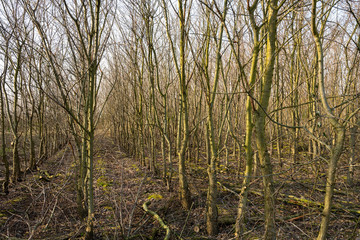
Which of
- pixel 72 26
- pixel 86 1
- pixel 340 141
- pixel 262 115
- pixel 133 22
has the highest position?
pixel 133 22

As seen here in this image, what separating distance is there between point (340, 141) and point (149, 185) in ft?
14.9

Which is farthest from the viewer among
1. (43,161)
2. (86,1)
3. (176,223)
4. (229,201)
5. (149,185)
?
(43,161)

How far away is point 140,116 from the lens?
6500mm

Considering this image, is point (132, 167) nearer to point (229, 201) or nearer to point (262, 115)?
point (229, 201)

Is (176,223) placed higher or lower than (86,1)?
lower

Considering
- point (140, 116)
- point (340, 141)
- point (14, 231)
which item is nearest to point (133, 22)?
point (140, 116)

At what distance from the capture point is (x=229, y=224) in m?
3.49

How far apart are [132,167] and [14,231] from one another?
3658 millimetres

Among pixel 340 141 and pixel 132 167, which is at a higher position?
pixel 340 141

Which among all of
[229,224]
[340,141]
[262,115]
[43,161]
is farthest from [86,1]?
[43,161]

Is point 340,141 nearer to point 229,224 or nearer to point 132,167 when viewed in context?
point 229,224

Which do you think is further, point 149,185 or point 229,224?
point 149,185

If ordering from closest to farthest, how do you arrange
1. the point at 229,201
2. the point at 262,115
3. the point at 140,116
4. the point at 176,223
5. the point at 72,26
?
the point at 262,115
the point at 72,26
the point at 176,223
the point at 229,201
the point at 140,116

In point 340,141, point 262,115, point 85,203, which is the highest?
point 262,115
